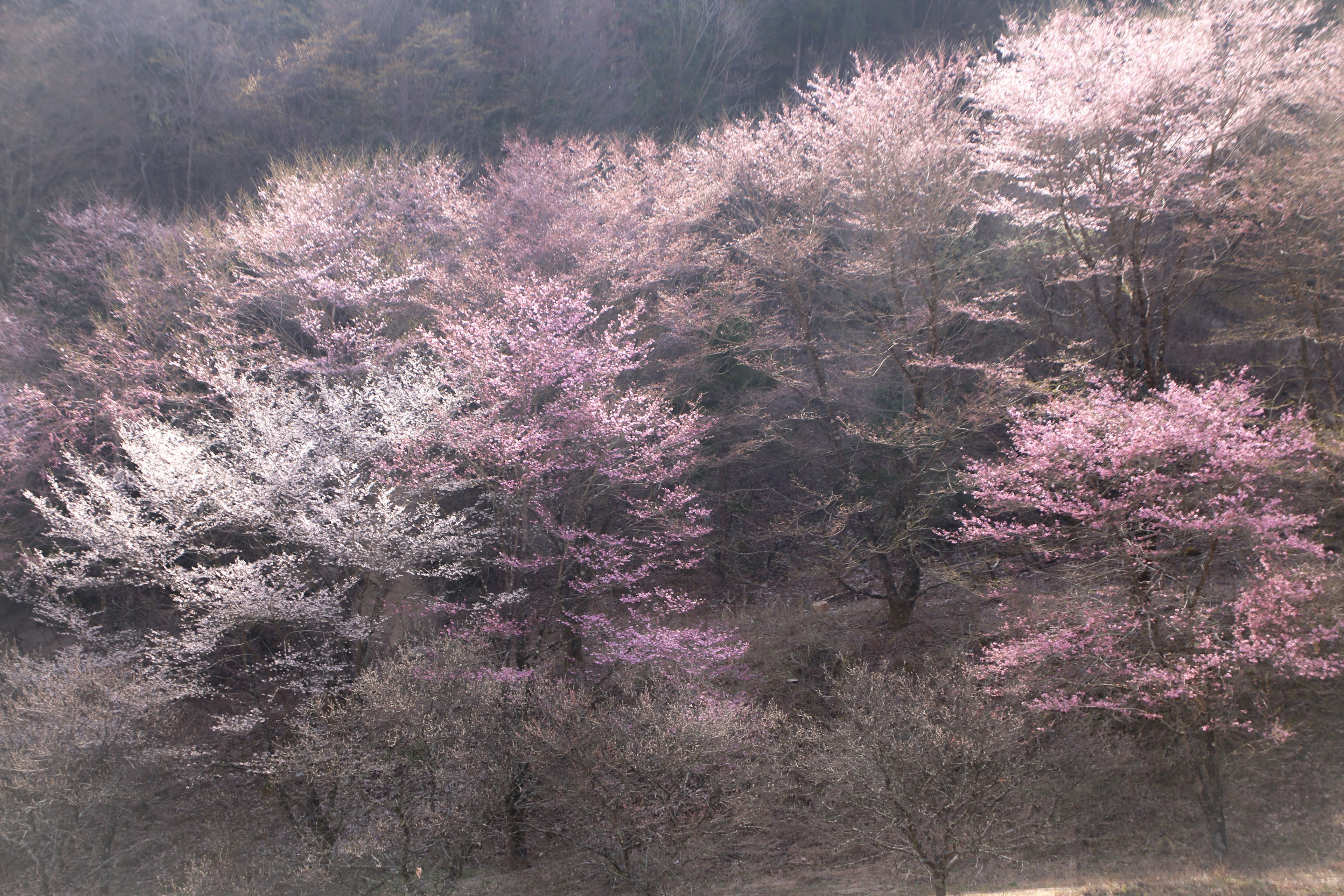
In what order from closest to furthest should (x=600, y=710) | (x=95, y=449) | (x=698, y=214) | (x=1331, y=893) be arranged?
(x=1331, y=893)
(x=600, y=710)
(x=95, y=449)
(x=698, y=214)

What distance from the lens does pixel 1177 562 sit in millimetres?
12578

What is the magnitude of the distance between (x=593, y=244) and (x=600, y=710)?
11.2 m

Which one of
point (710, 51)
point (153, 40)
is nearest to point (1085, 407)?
point (710, 51)

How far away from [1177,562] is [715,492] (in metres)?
9.86

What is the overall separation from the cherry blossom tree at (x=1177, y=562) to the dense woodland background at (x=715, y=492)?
3.7 inches

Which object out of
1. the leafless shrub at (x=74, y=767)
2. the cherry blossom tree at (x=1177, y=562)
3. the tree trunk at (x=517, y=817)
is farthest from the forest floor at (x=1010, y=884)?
the leafless shrub at (x=74, y=767)

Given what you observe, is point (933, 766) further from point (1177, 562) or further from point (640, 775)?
point (1177, 562)

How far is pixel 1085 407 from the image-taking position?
11195 mm

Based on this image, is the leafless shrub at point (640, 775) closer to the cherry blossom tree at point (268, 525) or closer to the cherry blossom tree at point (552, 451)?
the cherry blossom tree at point (552, 451)

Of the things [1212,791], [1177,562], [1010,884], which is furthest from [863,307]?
[1010,884]

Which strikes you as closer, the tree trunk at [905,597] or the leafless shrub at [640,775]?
the leafless shrub at [640,775]

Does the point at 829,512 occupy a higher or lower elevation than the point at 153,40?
lower

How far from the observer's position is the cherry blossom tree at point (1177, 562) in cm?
975

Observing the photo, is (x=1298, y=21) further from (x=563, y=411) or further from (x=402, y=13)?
(x=402, y=13)
